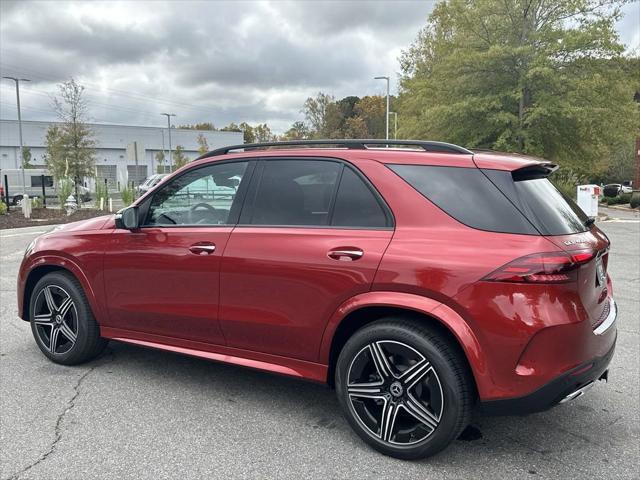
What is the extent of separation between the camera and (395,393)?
290cm

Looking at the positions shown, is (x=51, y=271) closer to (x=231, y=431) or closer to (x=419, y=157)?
(x=231, y=431)

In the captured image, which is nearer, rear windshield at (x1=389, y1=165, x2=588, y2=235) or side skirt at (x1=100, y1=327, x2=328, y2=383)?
rear windshield at (x1=389, y1=165, x2=588, y2=235)

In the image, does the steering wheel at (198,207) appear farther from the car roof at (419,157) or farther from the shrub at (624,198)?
the shrub at (624,198)

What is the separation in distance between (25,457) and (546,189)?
325 cm

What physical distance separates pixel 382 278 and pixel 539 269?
78cm

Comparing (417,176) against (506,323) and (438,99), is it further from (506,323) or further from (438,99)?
(438,99)

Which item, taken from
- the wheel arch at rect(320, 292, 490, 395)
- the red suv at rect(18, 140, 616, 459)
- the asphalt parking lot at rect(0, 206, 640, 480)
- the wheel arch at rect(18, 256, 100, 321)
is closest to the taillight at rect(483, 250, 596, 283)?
the red suv at rect(18, 140, 616, 459)

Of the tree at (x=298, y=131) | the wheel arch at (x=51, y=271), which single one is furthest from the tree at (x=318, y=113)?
the wheel arch at (x=51, y=271)

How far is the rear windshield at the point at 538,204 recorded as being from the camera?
272 cm

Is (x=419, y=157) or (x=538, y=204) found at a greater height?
(x=419, y=157)

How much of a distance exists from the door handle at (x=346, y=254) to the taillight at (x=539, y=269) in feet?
2.33

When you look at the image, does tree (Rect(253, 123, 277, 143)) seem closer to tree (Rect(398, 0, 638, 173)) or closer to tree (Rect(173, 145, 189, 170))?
tree (Rect(173, 145, 189, 170))

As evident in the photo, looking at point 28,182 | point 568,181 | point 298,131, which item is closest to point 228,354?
point 568,181

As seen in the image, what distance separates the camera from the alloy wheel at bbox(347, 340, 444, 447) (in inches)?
110
